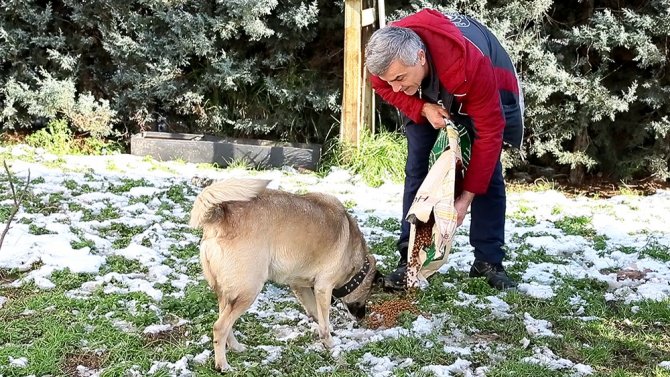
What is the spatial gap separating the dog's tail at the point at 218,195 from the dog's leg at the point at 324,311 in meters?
0.71

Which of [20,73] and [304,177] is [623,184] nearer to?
[304,177]

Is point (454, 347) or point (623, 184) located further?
→ point (623, 184)

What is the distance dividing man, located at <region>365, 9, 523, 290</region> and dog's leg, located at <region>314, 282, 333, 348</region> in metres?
0.76

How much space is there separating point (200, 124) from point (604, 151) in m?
5.03

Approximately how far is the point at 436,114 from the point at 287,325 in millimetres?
1401

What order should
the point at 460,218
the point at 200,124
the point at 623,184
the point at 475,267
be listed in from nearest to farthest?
1. the point at 460,218
2. the point at 475,267
3. the point at 623,184
4. the point at 200,124

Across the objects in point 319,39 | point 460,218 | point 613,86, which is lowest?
point 460,218

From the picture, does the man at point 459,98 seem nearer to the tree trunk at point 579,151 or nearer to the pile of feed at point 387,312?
the pile of feed at point 387,312

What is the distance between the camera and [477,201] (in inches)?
166

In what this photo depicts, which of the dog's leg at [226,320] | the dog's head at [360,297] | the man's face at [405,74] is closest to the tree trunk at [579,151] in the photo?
the dog's head at [360,297]

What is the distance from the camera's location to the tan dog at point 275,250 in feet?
10.2

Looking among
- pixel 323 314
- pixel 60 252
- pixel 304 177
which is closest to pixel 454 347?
pixel 323 314

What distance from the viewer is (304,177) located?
299 inches

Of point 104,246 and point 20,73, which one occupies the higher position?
point 20,73
